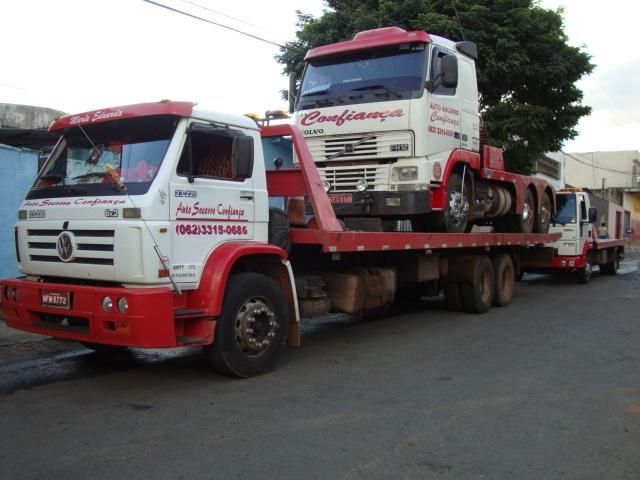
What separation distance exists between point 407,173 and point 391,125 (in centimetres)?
69

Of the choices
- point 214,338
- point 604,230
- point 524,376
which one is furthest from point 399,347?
point 604,230

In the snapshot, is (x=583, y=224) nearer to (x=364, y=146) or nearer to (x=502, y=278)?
(x=502, y=278)

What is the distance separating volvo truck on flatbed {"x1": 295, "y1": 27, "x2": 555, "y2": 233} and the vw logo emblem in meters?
3.98

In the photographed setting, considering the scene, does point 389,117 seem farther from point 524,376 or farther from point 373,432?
point 373,432

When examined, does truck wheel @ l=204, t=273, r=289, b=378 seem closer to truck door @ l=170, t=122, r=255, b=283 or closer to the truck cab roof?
truck door @ l=170, t=122, r=255, b=283

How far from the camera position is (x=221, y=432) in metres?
4.42

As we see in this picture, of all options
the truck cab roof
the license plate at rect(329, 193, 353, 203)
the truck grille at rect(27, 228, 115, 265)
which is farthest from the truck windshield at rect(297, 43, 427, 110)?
the truck grille at rect(27, 228, 115, 265)

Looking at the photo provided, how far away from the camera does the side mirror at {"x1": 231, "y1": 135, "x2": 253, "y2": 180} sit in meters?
5.72

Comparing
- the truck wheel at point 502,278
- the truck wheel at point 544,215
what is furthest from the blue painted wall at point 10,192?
the truck wheel at point 544,215

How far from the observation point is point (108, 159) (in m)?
5.55

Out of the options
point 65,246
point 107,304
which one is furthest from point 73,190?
point 107,304

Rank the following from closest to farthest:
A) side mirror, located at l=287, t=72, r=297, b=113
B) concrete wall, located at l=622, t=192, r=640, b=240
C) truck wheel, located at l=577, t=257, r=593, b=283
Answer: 1. side mirror, located at l=287, t=72, r=297, b=113
2. truck wheel, located at l=577, t=257, r=593, b=283
3. concrete wall, located at l=622, t=192, r=640, b=240

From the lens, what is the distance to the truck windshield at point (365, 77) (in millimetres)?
8359

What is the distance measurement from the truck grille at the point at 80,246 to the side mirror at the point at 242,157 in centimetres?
135
